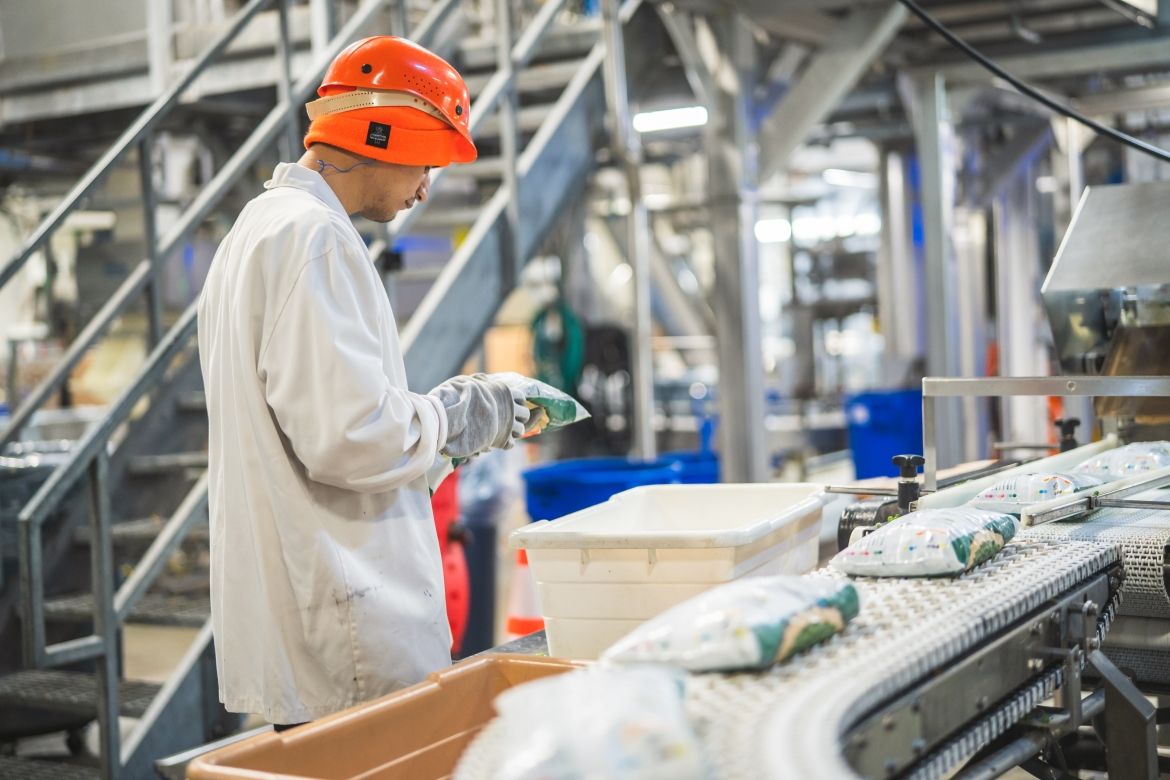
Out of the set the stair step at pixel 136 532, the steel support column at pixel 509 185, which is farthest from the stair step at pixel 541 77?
the stair step at pixel 136 532

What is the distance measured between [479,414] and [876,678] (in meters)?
0.99

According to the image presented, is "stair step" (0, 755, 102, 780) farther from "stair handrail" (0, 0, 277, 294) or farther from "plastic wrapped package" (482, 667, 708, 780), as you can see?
"plastic wrapped package" (482, 667, 708, 780)

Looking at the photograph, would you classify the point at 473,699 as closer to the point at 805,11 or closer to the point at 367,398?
the point at 367,398

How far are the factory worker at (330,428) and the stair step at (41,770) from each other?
2124 millimetres

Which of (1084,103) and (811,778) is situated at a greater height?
(1084,103)

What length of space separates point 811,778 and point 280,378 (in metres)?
1.15

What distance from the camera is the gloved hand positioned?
2.13m

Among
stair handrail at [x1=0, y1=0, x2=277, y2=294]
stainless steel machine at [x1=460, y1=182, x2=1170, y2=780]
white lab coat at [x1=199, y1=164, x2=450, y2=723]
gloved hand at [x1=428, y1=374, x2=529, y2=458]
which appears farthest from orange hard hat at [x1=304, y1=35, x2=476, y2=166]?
stair handrail at [x1=0, y1=0, x2=277, y2=294]

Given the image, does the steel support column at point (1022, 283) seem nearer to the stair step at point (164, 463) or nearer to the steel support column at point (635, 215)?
the steel support column at point (635, 215)

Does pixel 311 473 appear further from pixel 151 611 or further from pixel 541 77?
pixel 541 77

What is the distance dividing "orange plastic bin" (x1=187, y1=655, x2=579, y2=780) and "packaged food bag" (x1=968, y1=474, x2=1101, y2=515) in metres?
1.08

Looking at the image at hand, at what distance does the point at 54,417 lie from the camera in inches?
295

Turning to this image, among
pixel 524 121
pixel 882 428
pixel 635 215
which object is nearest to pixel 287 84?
pixel 524 121

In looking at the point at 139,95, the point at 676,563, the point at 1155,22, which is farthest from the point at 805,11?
the point at 676,563
